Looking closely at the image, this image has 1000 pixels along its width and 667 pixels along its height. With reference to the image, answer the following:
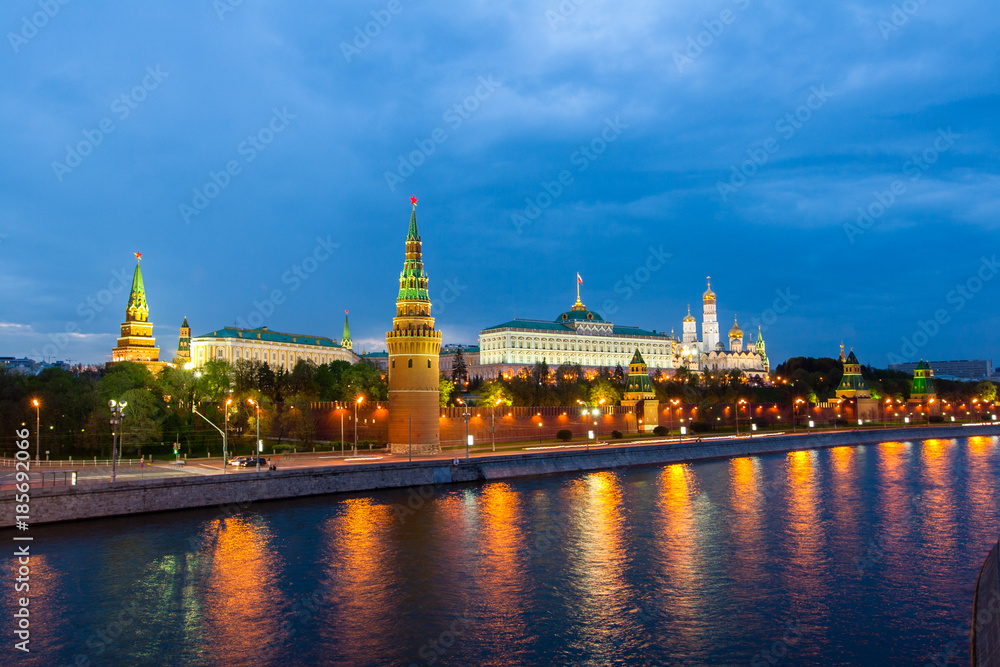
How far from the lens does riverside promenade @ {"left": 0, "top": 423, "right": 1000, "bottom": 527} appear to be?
116ft

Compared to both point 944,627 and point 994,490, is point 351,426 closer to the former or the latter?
point 994,490

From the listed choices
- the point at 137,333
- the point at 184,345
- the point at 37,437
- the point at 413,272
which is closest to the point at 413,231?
the point at 413,272

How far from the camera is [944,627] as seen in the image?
20641mm

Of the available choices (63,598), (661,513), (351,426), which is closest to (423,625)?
(63,598)

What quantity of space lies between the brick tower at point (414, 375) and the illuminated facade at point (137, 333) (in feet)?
247

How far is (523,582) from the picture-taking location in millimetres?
Result: 25500

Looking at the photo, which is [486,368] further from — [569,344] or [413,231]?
[413,231]

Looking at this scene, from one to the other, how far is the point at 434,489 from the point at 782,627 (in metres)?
29.1

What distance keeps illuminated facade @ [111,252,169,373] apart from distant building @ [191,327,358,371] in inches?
349

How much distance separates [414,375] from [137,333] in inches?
3216

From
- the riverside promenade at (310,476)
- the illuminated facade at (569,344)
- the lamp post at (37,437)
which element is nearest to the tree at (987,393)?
the illuminated facade at (569,344)

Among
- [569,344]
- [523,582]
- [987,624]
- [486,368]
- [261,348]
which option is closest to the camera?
[987,624]

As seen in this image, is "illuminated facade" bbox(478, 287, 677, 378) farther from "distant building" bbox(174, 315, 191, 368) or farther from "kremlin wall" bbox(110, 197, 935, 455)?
"distant building" bbox(174, 315, 191, 368)

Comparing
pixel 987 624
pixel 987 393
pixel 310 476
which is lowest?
pixel 987 624
